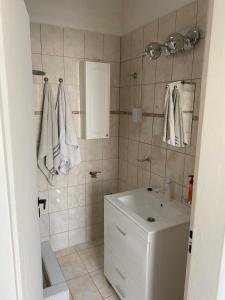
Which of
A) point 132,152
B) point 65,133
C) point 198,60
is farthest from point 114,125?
point 198,60

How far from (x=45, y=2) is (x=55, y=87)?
0.70m

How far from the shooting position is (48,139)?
2027 millimetres

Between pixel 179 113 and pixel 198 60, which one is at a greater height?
pixel 198 60

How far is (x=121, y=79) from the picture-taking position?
92.4 inches

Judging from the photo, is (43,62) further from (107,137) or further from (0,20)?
(0,20)

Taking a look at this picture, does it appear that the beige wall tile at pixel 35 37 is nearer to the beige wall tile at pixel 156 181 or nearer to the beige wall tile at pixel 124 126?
the beige wall tile at pixel 124 126

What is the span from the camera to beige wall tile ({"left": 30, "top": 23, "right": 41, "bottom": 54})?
1904 mm

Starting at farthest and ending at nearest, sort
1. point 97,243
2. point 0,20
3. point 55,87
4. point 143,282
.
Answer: point 97,243 → point 55,87 → point 143,282 → point 0,20

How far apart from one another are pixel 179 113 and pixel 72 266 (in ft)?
5.75

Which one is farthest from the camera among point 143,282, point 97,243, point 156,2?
point 97,243

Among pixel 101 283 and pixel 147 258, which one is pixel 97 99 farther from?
pixel 101 283

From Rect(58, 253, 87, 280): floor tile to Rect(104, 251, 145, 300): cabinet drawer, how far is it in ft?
1.06

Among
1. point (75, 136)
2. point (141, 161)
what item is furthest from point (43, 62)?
point (141, 161)

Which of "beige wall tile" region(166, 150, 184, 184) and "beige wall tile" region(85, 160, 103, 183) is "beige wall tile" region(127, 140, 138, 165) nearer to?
"beige wall tile" region(85, 160, 103, 183)
